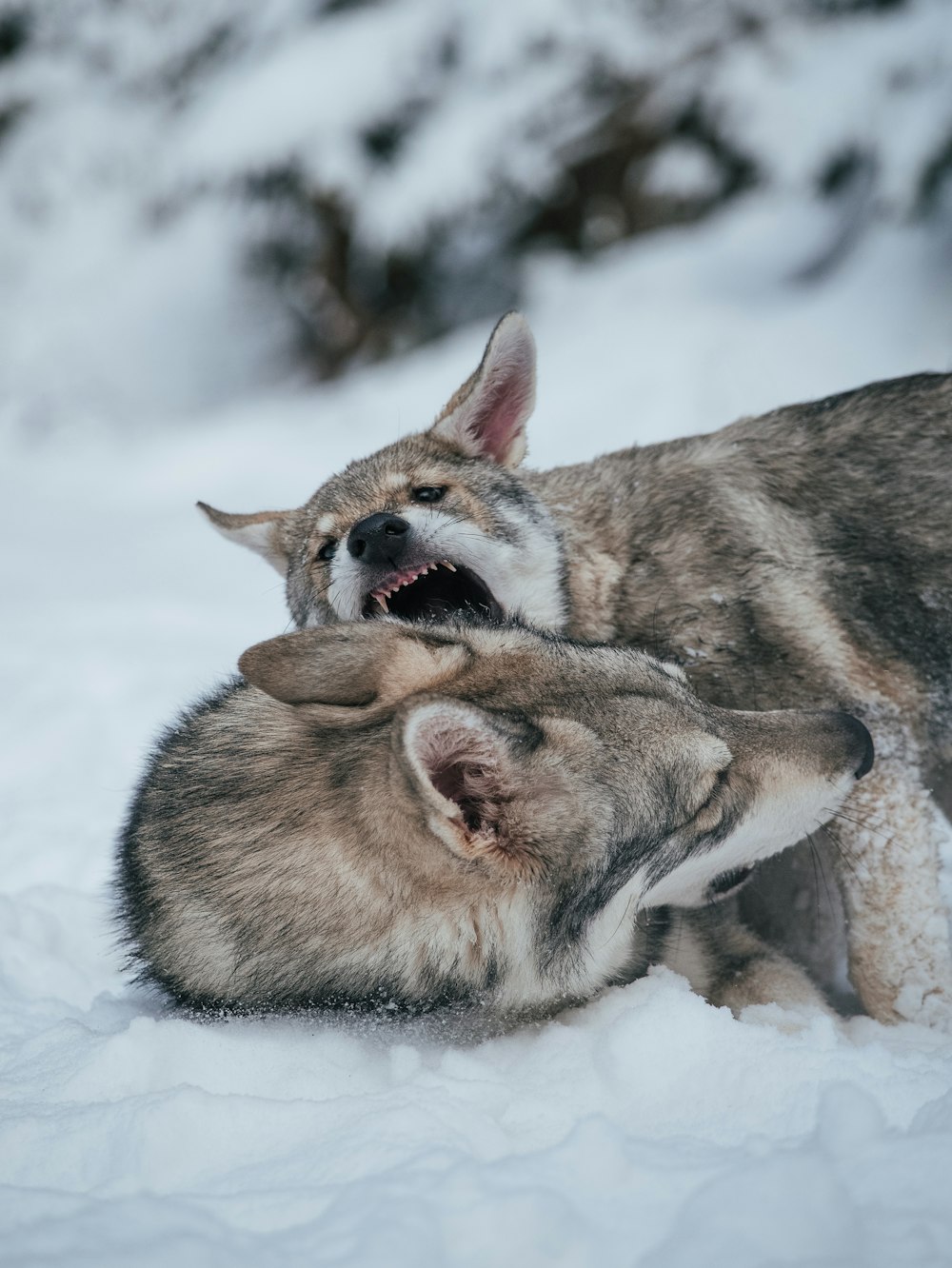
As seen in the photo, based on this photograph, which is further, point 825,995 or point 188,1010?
point 825,995

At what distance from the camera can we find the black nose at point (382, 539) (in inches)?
109

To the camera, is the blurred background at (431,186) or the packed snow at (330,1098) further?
the blurred background at (431,186)

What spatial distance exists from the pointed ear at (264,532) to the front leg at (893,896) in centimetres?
198

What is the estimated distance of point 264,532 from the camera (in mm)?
3432

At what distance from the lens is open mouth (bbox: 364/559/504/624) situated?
2.87 metres

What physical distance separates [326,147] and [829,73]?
4.69m

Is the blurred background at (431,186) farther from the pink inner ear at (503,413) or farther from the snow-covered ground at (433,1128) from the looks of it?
the snow-covered ground at (433,1128)

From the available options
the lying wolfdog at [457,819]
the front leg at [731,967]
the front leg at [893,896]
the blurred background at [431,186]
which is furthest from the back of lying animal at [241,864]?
the blurred background at [431,186]

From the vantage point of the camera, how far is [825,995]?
2617mm

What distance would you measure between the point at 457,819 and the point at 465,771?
0.09m

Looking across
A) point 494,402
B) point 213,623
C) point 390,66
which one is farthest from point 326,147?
point 494,402

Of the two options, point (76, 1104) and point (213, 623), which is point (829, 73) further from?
point (76, 1104)

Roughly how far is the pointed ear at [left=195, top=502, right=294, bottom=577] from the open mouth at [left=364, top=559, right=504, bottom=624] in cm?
63

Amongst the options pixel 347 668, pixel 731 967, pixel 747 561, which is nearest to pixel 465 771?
pixel 347 668
